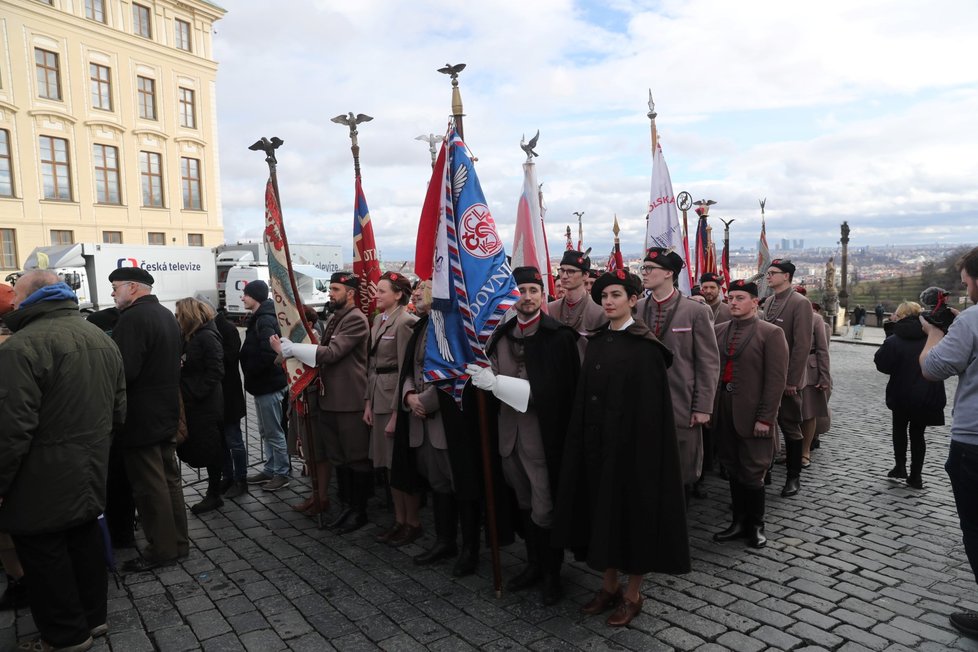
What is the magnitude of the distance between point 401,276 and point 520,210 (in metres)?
1.80

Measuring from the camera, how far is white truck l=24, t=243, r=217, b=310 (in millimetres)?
24422

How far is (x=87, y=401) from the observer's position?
377 cm

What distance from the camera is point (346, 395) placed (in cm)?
568

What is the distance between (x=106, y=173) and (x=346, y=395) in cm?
3476

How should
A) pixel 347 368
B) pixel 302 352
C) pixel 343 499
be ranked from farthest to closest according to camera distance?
pixel 343 499 < pixel 347 368 < pixel 302 352

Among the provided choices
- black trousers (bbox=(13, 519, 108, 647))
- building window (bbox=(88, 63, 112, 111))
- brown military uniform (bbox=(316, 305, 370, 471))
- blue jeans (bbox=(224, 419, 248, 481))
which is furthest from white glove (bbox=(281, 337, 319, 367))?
building window (bbox=(88, 63, 112, 111))

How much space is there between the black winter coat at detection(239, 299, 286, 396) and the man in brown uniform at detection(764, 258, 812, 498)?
16.5ft

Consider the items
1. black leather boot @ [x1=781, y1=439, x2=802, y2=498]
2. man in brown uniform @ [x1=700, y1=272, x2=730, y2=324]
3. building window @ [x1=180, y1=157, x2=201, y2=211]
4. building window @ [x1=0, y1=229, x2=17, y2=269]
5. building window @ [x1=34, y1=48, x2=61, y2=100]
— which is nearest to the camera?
black leather boot @ [x1=781, y1=439, x2=802, y2=498]

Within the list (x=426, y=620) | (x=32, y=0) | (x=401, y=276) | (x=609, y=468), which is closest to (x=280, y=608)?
(x=426, y=620)

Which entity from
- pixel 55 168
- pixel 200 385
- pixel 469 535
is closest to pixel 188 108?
pixel 55 168

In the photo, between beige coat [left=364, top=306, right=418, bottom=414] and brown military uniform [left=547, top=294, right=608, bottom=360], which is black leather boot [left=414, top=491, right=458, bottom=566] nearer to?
beige coat [left=364, top=306, right=418, bottom=414]

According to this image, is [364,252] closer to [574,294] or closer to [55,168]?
[574,294]

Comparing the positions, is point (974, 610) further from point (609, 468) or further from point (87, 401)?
point (87, 401)

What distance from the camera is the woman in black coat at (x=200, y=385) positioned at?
562 cm
